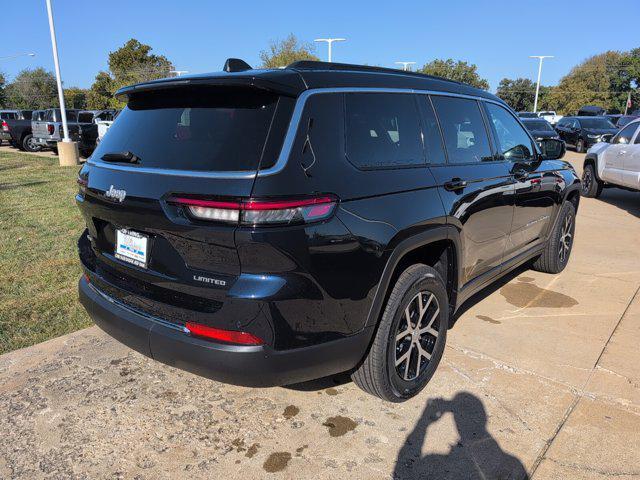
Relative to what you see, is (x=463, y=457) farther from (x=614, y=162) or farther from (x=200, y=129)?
(x=614, y=162)

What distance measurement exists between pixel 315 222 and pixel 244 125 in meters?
0.56

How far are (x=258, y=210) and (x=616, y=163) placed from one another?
30.9 feet

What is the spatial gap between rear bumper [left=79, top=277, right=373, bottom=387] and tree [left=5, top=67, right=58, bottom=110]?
65199 millimetres

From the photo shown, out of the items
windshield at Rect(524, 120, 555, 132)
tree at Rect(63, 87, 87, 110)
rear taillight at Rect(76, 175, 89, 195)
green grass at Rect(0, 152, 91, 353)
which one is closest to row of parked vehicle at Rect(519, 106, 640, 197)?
rear taillight at Rect(76, 175, 89, 195)

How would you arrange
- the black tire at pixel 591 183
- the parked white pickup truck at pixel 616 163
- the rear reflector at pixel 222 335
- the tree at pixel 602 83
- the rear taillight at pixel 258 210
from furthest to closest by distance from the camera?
the tree at pixel 602 83 → the black tire at pixel 591 183 → the parked white pickup truck at pixel 616 163 → the rear reflector at pixel 222 335 → the rear taillight at pixel 258 210

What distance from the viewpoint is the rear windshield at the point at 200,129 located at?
218 centimetres

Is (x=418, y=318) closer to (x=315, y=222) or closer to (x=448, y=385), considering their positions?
(x=448, y=385)

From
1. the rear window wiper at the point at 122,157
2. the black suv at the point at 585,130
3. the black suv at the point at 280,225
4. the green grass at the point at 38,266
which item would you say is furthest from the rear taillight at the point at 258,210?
the black suv at the point at 585,130

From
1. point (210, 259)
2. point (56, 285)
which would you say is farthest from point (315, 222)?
point (56, 285)

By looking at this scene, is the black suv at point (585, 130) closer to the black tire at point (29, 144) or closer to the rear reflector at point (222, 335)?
the rear reflector at point (222, 335)

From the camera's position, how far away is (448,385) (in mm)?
3129

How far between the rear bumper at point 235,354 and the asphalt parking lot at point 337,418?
0.52m

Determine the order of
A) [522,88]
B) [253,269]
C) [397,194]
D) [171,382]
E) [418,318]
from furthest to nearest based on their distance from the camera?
[522,88]
[171,382]
[418,318]
[397,194]
[253,269]

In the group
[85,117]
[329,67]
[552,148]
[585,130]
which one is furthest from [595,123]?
[329,67]
